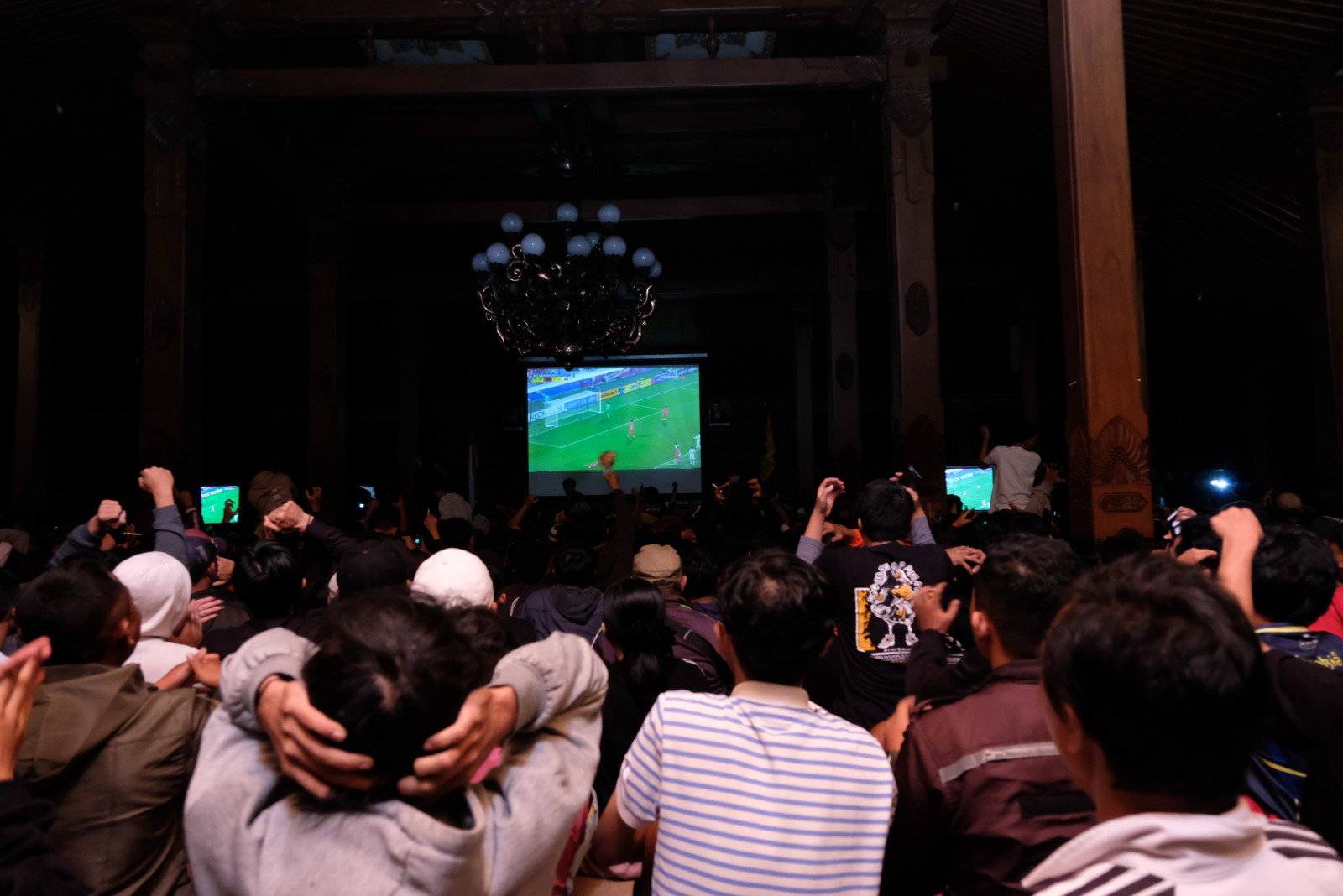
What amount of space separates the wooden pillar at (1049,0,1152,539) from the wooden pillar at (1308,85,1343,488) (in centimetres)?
309

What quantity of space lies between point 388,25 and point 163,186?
1658mm

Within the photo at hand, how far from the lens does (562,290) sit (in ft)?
23.2

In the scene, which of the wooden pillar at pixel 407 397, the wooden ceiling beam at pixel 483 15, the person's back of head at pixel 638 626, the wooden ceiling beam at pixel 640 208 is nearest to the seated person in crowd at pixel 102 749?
the person's back of head at pixel 638 626

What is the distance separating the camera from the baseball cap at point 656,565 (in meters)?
3.09

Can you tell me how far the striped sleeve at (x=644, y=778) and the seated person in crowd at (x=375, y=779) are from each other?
0.27m

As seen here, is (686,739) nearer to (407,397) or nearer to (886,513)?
(886,513)

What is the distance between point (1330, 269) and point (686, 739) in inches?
251

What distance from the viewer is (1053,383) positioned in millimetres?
14555

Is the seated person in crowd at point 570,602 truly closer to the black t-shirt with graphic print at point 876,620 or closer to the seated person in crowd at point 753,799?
the black t-shirt with graphic print at point 876,620

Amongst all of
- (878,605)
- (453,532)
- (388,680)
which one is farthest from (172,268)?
(388,680)

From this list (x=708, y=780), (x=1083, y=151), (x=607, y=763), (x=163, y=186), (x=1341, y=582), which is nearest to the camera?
(x=708, y=780)

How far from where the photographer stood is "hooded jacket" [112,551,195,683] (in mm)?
1874

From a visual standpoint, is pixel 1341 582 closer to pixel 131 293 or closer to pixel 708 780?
pixel 708 780

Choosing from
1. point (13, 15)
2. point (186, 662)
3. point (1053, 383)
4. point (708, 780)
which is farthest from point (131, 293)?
point (1053, 383)
